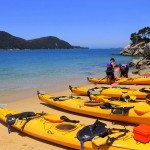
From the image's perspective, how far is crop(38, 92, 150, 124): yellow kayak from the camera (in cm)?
726

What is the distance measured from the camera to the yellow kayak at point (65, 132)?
5.42m

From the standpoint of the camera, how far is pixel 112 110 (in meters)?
7.80

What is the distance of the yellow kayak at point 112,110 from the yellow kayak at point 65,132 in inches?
Result: 60.0

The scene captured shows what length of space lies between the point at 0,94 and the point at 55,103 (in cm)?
450

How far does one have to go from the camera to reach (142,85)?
567 inches

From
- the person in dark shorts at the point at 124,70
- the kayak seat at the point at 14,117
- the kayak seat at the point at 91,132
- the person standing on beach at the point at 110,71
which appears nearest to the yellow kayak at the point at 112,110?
the kayak seat at the point at 91,132

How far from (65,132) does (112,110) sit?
80.9 inches

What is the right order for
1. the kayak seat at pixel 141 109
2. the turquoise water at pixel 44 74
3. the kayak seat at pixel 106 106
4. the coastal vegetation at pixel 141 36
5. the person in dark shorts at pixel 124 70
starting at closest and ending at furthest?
the kayak seat at pixel 141 109, the kayak seat at pixel 106 106, the turquoise water at pixel 44 74, the person in dark shorts at pixel 124 70, the coastal vegetation at pixel 141 36

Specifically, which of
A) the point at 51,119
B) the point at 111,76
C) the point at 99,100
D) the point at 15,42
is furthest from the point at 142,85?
the point at 15,42

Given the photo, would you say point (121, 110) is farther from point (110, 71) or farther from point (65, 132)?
point (110, 71)

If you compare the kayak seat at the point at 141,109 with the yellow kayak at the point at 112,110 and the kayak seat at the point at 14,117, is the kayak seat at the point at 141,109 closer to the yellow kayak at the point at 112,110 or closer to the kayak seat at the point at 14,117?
the yellow kayak at the point at 112,110

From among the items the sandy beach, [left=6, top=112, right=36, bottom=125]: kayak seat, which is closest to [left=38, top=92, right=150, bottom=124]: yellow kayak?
the sandy beach

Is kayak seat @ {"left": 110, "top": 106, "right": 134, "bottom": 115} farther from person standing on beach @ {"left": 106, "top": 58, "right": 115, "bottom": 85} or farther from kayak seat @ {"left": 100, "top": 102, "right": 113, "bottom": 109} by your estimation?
person standing on beach @ {"left": 106, "top": 58, "right": 115, "bottom": 85}

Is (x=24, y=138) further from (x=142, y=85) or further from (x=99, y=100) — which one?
(x=142, y=85)
